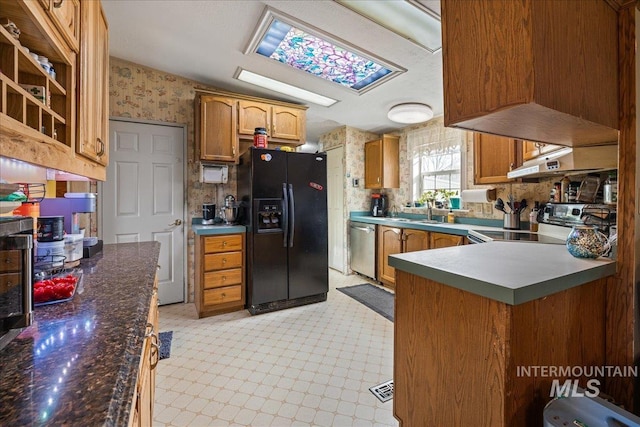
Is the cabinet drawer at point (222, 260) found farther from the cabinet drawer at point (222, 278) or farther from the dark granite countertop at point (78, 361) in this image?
the dark granite countertop at point (78, 361)

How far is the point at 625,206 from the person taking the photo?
117cm

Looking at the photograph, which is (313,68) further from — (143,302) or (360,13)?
(143,302)

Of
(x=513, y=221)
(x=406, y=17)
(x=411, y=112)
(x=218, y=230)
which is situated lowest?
(x=218, y=230)

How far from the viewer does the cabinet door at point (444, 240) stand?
281 cm

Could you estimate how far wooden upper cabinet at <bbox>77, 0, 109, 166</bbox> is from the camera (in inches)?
47.7

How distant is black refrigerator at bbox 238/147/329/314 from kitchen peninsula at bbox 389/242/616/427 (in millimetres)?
1908

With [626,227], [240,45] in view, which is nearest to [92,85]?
[240,45]

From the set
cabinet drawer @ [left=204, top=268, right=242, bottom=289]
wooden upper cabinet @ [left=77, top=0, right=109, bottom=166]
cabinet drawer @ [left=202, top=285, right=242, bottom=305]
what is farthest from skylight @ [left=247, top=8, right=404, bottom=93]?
cabinet drawer @ [left=202, top=285, right=242, bottom=305]

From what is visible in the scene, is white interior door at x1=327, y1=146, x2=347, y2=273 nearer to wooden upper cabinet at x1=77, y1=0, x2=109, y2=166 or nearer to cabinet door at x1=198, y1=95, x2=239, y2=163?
cabinet door at x1=198, y1=95, x2=239, y2=163

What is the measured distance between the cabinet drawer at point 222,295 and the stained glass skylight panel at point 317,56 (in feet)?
7.83

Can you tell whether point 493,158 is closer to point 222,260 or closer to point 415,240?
point 415,240

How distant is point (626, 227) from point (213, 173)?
3.36 meters

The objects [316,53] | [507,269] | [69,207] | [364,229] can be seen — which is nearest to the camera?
[507,269]

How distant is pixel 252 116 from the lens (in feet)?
11.1
